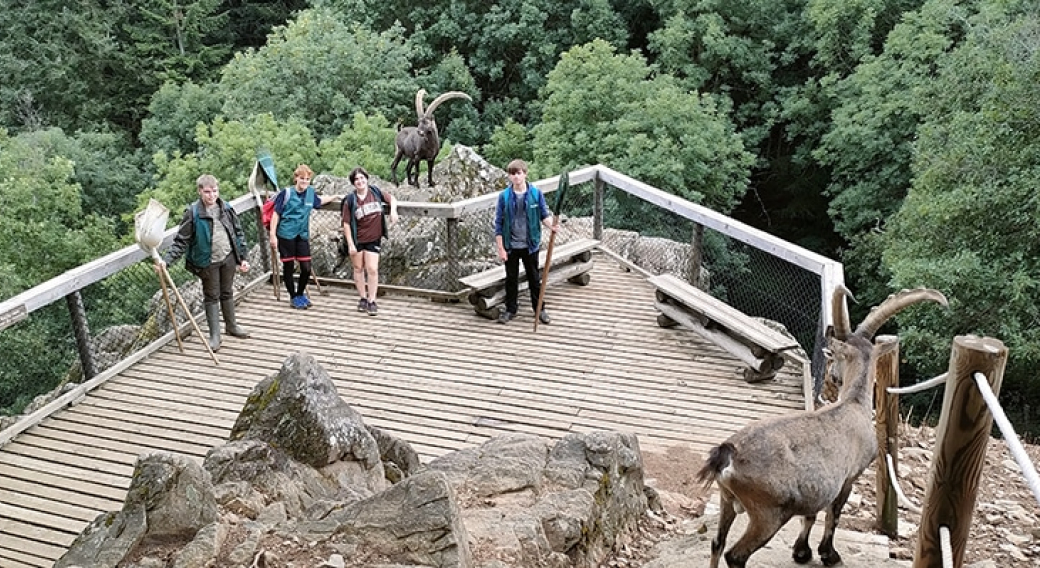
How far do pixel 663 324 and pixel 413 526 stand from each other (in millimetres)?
4937

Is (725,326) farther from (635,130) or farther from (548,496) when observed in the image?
(635,130)

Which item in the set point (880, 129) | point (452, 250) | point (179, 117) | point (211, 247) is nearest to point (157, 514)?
point (211, 247)

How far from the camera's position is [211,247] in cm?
741

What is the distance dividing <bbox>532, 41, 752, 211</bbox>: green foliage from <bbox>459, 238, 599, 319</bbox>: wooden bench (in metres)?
9.24

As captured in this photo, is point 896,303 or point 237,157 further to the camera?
point 237,157

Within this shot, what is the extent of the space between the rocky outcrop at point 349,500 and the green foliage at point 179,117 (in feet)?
73.9

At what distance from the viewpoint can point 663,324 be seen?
27.0 feet

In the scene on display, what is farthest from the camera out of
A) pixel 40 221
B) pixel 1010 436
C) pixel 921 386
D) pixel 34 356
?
pixel 40 221

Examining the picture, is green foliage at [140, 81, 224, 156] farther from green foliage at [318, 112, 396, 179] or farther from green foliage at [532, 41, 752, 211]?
green foliage at [532, 41, 752, 211]

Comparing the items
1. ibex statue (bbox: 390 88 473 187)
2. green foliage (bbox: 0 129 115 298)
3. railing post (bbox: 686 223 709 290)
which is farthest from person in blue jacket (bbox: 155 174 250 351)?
green foliage (bbox: 0 129 115 298)

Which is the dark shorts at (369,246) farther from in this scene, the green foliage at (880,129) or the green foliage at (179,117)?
the green foliage at (179,117)

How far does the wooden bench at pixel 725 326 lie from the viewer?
7.05 m

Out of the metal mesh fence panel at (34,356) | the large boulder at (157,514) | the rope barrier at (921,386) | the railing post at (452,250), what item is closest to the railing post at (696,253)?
the railing post at (452,250)

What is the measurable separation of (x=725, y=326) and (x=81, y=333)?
5.40 m
